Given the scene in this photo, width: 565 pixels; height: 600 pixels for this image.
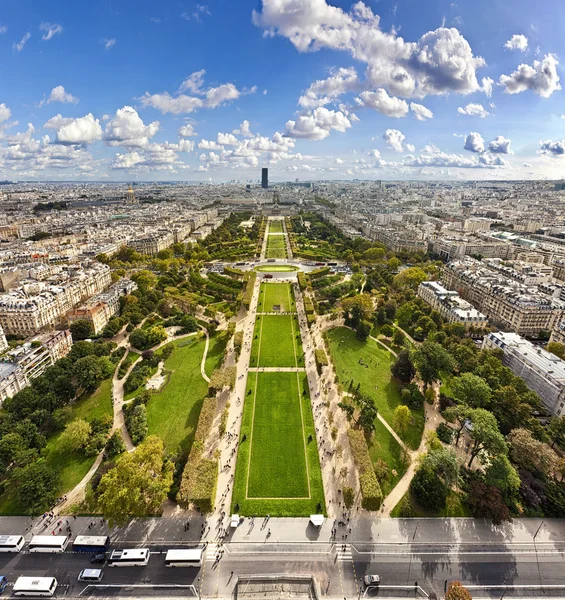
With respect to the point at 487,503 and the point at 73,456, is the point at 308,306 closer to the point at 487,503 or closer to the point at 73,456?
the point at 487,503

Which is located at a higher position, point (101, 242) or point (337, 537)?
point (101, 242)

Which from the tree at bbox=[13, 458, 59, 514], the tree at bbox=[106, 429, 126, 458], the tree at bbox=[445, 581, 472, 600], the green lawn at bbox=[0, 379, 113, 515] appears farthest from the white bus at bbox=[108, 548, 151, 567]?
the tree at bbox=[445, 581, 472, 600]

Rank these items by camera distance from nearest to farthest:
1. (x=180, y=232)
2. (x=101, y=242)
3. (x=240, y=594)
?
1. (x=240, y=594)
2. (x=101, y=242)
3. (x=180, y=232)

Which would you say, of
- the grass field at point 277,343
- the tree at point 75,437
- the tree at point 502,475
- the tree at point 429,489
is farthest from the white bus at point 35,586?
the tree at point 502,475

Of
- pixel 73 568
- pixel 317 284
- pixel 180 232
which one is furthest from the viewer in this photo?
pixel 180 232

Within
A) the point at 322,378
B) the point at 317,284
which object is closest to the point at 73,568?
the point at 322,378

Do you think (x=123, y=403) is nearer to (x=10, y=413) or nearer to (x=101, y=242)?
(x=10, y=413)

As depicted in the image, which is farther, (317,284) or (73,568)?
(317,284)
